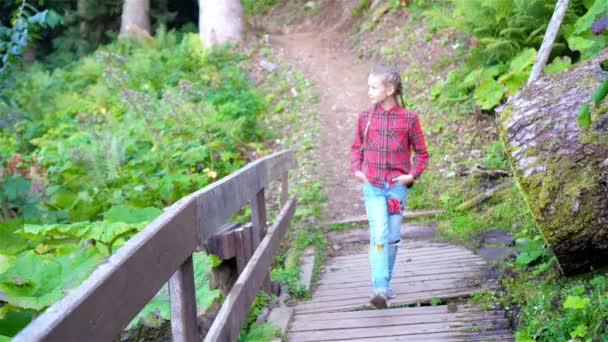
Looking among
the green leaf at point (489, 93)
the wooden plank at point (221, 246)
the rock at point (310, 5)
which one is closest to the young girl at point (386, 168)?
the wooden plank at point (221, 246)

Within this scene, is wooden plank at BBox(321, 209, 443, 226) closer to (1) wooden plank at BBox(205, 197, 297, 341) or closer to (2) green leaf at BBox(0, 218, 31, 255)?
(1) wooden plank at BBox(205, 197, 297, 341)

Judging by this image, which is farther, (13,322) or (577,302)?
(577,302)

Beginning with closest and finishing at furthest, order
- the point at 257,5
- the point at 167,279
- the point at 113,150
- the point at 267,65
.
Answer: the point at 167,279 → the point at 113,150 → the point at 267,65 → the point at 257,5

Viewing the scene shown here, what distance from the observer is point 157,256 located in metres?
2.16

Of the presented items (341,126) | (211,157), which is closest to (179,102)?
(211,157)

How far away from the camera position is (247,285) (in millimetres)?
3645

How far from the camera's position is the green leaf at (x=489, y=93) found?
26.0 ft

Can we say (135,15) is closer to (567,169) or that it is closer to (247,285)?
(247,285)

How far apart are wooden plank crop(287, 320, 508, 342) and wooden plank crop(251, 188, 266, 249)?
833 mm

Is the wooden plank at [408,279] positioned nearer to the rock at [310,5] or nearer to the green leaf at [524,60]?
the green leaf at [524,60]

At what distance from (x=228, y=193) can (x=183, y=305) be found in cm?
117

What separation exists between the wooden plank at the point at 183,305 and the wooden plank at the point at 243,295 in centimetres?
30

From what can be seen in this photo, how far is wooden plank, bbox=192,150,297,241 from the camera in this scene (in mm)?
2960

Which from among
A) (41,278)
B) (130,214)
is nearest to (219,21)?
(130,214)
